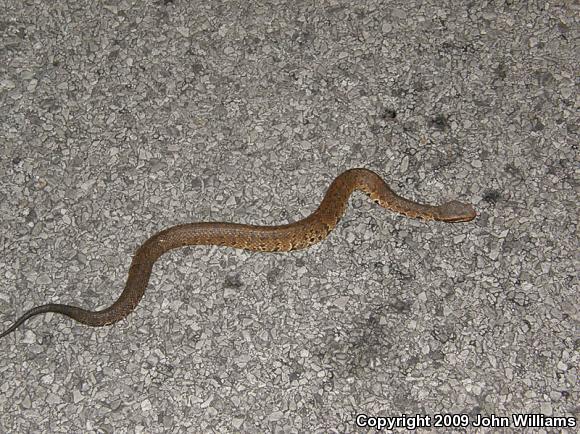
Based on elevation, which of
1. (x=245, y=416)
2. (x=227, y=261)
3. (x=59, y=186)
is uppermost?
(x=59, y=186)

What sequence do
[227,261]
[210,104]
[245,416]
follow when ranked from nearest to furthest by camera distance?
[245,416]
[227,261]
[210,104]

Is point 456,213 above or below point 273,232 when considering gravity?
below

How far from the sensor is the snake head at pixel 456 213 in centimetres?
577

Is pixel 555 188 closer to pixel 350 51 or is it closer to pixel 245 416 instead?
pixel 350 51

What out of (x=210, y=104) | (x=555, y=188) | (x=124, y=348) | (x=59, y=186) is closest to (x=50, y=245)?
(x=59, y=186)

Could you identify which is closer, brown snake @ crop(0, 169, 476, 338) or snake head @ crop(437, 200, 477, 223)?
brown snake @ crop(0, 169, 476, 338)

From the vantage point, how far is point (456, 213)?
18.9 feet

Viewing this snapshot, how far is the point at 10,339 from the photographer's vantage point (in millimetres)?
Answer: 5465

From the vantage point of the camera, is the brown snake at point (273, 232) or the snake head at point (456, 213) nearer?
the brown snake at point (273, 232)

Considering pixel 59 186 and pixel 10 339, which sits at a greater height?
pixel 59 186

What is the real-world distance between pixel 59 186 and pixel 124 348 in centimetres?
171

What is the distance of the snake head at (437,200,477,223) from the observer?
577 cm

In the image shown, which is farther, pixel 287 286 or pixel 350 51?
pixel 350 51

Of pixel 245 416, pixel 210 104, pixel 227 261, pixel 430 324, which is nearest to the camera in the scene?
pixel 245 416
